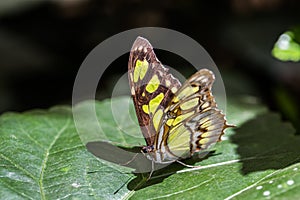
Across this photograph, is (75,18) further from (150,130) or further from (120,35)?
(150,130)

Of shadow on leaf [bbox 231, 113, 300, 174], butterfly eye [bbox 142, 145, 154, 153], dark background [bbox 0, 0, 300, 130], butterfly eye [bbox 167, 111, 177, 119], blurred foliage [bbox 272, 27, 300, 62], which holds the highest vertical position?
dark background [bbox 0, 0, 300, 130]

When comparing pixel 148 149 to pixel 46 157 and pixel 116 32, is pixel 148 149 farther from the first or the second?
pixel 116 32

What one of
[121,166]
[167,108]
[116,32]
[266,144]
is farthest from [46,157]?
[116,32]

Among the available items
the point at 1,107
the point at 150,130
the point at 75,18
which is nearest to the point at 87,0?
the point at 75,18

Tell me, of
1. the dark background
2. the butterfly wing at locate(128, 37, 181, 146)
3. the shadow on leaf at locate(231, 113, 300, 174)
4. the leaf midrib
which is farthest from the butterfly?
the dark background

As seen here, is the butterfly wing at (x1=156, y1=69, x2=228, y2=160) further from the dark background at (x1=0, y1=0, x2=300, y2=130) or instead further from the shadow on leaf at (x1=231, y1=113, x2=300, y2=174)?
the dark background at (x1=0, y1=0, x2=300, y2=130)

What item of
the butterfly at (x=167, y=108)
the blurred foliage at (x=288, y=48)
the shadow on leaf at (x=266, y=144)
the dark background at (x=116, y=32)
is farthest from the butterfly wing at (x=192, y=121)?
the dark background at (x=116, y=32)
